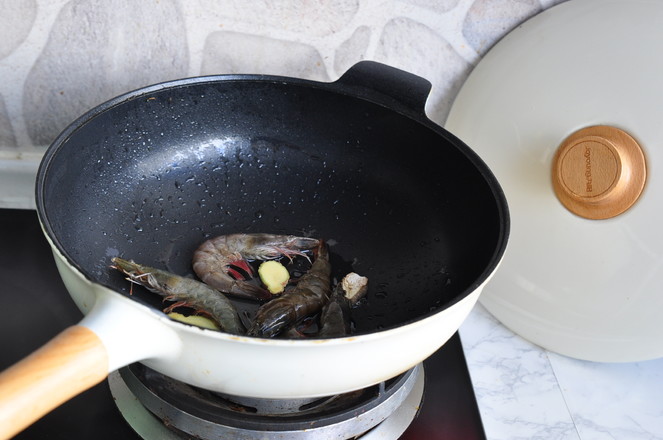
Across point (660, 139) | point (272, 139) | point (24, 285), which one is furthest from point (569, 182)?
point (24, 285)

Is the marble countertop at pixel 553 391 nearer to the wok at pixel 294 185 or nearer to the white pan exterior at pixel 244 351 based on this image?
the wok at pixel 294 185

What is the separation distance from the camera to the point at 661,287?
88cm

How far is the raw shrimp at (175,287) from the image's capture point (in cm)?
86


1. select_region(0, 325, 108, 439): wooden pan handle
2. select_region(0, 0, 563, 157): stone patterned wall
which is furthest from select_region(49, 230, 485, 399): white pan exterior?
select_region(0, 0, 563, 157): stone patterned wall

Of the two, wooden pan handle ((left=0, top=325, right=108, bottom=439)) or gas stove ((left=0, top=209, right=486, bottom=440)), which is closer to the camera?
wooden pan handle ((left=0, top=325, right=108, bottom=439))

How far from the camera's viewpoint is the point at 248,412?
0.77m

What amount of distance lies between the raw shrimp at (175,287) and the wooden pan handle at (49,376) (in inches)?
11.5

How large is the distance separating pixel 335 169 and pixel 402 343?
1.63 feet

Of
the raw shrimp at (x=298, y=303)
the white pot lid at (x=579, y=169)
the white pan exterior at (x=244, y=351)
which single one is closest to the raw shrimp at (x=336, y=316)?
the raw shrimp at (x=298, y=303)

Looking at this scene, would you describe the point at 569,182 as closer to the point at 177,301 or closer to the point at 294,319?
the point at 294,319

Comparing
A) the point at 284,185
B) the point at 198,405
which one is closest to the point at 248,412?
the point at 198,405

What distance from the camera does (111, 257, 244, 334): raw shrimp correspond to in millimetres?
862

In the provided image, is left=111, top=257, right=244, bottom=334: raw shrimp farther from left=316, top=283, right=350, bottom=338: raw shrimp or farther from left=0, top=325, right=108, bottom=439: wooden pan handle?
left=0, top=325, right=108, bottom=439: wooden pan handle

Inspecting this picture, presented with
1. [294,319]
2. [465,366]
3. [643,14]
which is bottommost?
[465,366]
